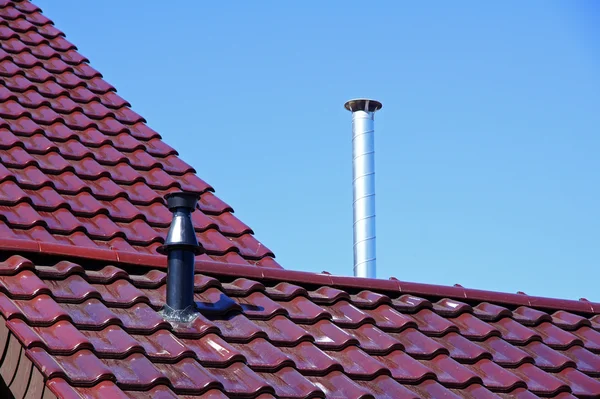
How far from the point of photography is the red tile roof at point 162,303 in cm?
415

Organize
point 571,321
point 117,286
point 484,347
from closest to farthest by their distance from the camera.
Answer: point 117,286 < point 484,347 < point 571,321

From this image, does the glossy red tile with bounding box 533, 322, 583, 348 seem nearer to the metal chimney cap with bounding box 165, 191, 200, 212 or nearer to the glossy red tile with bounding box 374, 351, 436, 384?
the glossy red tile with bounding box 374, 351, 436, 384

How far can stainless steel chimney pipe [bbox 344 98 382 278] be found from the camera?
367 inches

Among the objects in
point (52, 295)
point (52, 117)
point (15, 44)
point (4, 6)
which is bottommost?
point (52, 295)

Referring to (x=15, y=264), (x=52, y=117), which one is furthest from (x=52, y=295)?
(x=52, y=117)

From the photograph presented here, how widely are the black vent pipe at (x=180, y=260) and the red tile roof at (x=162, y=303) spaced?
9cm

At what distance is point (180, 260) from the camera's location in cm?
474

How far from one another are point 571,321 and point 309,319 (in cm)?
222

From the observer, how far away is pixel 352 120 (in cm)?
988

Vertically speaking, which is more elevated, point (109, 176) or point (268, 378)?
point (109, 176)

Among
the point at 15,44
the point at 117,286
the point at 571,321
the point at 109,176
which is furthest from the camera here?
the point at 15,44

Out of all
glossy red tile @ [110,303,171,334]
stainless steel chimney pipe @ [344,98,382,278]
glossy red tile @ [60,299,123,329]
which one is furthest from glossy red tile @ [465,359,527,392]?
stainless steel chimney pipe @ [344,98,382,278]

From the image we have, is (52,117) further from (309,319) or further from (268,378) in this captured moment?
(268,378)

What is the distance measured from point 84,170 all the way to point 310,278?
1627 millimetres
